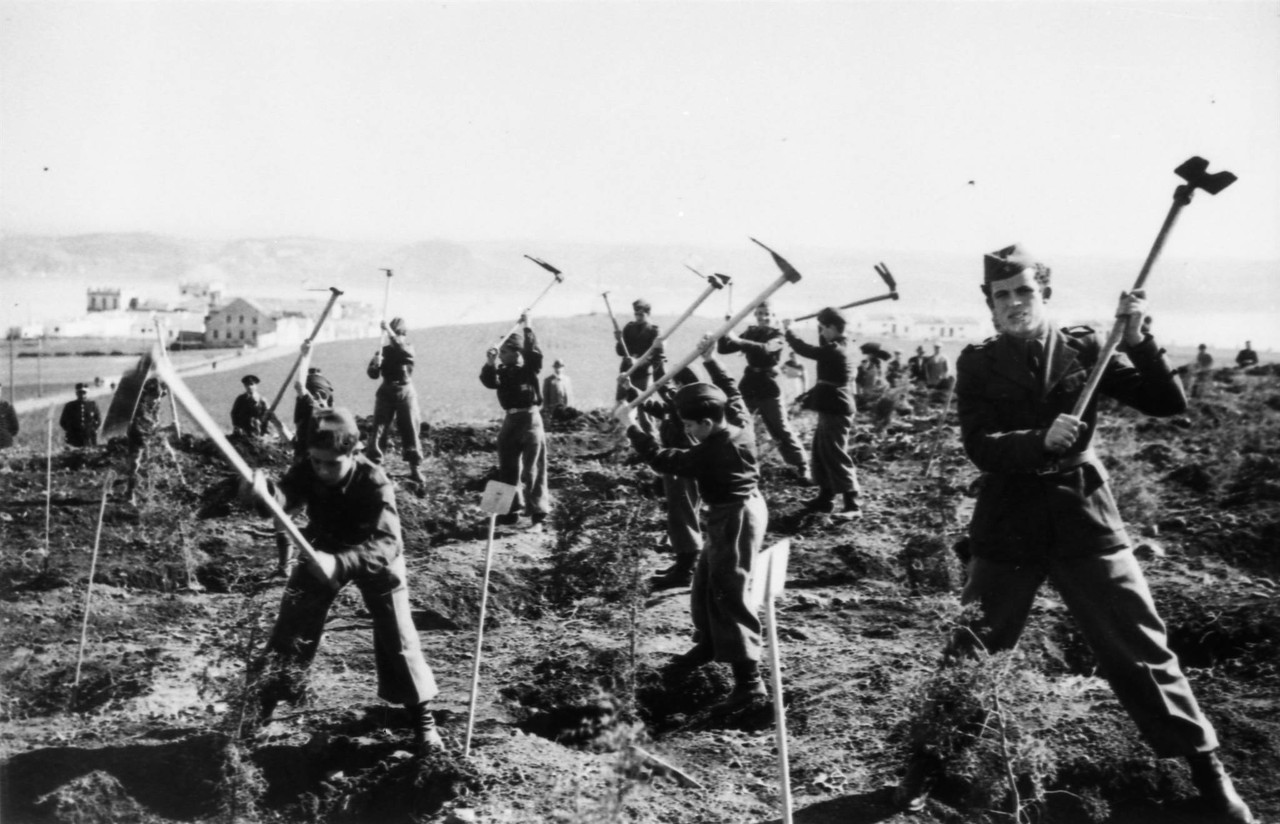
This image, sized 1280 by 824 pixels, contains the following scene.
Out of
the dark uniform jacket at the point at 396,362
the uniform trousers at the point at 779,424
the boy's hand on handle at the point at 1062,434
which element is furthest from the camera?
the dark uniform jacket at the point at 396,362

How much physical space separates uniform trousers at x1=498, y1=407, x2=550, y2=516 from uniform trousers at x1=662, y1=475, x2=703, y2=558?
6.26 feet

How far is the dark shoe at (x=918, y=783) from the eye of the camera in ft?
12.3

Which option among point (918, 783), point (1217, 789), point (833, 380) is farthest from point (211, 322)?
point (1217, 789)

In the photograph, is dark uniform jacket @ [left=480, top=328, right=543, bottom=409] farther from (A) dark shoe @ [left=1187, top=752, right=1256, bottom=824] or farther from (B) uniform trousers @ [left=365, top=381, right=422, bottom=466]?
(A) dark shoe @ [left=1187, top=752, right=1256, bottom=824]

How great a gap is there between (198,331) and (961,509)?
3589 centimetres

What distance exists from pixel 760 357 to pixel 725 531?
3.71 m

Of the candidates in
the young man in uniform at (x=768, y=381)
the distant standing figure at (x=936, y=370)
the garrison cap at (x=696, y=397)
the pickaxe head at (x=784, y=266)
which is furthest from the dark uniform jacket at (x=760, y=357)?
the distant standing figure at (x=936, y=370)

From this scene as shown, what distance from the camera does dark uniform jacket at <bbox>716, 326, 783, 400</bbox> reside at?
8.33 m

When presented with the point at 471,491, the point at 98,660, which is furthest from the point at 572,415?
the point at 98,660

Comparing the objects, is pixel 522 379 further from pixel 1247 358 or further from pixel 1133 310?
pixel 1247 358

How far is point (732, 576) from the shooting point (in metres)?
4.93

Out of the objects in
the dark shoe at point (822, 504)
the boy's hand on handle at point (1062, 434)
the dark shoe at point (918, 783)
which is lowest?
the dark shoe at point (918, 783)

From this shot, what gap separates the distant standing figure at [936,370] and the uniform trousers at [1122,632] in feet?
58.2

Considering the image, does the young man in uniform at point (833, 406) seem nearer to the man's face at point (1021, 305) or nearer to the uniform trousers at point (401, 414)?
→ the uniform trousers at point (401, 414)
